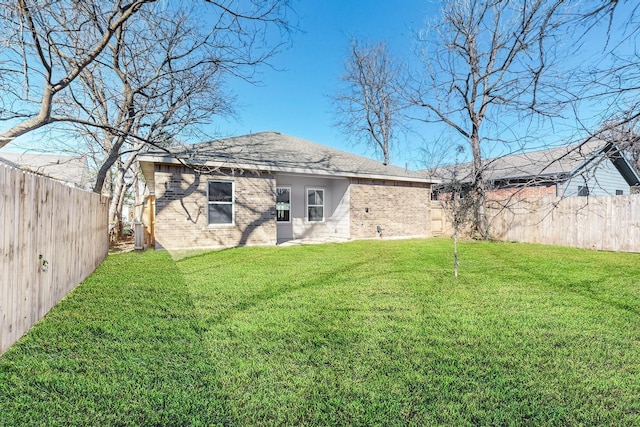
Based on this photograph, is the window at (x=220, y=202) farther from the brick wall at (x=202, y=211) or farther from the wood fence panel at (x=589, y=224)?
the wood fence panel at (x=589, y=224)

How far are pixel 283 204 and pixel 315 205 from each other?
153 centimetres

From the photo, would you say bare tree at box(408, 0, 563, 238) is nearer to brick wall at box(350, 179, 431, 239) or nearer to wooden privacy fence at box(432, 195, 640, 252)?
wooden privacy fence at box(432, 195, 640, 252)

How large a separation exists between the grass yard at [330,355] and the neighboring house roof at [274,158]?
208 inches

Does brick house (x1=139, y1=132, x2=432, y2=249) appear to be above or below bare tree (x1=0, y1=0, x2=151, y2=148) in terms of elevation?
below

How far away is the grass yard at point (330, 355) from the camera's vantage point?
86.2 inches

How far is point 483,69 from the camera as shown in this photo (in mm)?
12359

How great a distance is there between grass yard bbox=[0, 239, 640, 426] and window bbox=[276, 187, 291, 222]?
8.19 metres

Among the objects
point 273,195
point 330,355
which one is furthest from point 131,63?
point 330,355

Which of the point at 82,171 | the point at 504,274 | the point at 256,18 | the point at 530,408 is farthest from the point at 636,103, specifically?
the point at 82,171

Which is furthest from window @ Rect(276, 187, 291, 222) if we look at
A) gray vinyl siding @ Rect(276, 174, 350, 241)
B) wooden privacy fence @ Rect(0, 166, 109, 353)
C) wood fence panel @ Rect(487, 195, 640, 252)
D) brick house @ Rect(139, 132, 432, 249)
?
wooden privacy fence @ Rect(0, 166, 109, 353)

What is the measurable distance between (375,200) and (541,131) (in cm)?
1085

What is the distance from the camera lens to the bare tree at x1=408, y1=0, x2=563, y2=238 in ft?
11.0

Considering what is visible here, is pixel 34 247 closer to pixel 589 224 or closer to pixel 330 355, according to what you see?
pixel 330 355

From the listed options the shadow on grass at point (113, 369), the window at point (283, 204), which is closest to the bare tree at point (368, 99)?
the window at point (283, 204)
